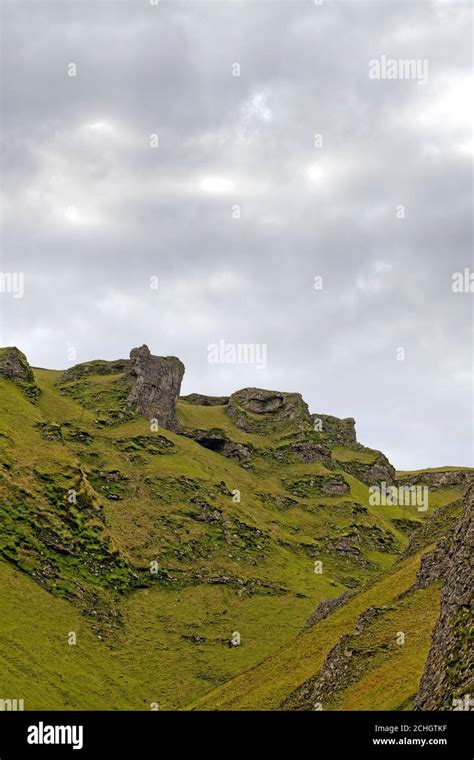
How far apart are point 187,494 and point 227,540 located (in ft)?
61.2

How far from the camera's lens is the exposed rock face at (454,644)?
1118 inches

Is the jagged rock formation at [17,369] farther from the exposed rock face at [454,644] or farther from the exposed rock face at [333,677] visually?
the exposed rock face at [454,644]

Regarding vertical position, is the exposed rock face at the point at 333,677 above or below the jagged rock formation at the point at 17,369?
below

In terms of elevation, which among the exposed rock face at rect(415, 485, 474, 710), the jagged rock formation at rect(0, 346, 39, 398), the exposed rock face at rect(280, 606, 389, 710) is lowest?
the exposed rock face at rect(280, 606, 389, 710)

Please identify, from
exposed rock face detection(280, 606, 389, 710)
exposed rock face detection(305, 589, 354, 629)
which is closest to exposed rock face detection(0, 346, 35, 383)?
exposed rock face detection(305, 589, 354, 629)

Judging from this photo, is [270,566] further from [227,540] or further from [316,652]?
[316,652]

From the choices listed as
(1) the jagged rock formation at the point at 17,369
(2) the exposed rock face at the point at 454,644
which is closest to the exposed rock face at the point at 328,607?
(2) the exposed rock face at the point at 454,644

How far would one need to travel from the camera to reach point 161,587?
142 m

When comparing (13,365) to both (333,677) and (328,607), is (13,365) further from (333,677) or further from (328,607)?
(333,677)

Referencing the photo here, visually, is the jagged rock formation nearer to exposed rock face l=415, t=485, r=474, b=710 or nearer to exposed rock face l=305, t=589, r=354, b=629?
exposed rock face l=305, t=589, r=354, b=629

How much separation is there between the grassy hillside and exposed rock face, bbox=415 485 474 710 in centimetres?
917

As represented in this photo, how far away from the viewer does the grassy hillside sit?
66.1 meters

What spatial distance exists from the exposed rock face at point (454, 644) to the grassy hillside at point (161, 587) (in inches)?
361

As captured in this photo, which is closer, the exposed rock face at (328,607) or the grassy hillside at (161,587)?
the grassy hillside at (161,587)
